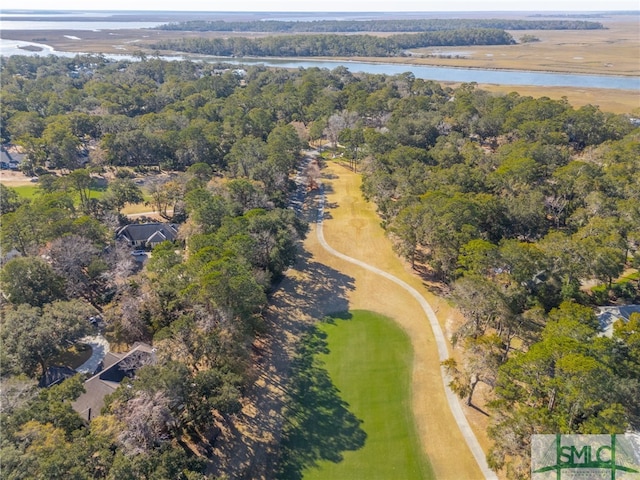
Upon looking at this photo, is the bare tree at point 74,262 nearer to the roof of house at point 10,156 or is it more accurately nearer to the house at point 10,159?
the house at point 10,159

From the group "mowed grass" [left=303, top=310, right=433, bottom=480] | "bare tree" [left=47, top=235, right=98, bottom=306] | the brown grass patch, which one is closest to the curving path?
the brown grass patch

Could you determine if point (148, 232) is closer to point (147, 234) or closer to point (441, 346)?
point (147, 234)

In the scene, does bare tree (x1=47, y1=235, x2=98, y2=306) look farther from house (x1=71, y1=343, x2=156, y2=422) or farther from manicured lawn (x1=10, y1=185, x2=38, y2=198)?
manicured lawn (x1=10, y1=185, x2=38, y2=198)

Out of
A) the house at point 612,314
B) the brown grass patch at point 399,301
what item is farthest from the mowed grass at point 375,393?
the house at point 612,314

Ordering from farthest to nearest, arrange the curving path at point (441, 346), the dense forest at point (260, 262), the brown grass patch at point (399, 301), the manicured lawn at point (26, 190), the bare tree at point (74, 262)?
the manicured lawn at point (26, 190) < the bare tree at point (74, 262) < the brown grass patch at point (399, 301) < the curving path at point (441, 346) < the dense forest at point (260, 262)

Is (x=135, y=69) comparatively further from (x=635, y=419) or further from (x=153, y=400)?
(x=635, y=419)

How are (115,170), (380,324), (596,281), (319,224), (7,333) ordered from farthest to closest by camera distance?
1. (115,170)
2. (319,224)
3. (596,281)
4. (380,324)
5. (7,333)

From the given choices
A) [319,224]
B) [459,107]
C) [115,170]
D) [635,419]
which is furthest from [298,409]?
[459,107]
